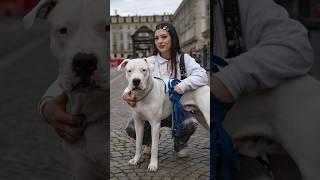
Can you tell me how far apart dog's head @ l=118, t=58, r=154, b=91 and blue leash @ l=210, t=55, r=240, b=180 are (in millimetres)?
224

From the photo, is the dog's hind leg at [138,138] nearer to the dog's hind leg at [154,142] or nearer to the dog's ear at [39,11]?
the dog's hind leg at [154,142]

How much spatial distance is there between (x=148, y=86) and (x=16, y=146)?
0.52 meters

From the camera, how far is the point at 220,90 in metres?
1.50

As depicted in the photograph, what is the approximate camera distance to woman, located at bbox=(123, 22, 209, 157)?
1.44 metres

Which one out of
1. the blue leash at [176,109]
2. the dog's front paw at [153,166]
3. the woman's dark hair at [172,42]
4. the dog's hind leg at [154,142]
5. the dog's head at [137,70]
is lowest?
the dog's front paw at [153,166]

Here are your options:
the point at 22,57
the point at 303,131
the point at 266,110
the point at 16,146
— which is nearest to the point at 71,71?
the point at 22,57

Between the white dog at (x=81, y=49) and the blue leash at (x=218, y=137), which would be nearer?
the white dog at (x=81, y=49)

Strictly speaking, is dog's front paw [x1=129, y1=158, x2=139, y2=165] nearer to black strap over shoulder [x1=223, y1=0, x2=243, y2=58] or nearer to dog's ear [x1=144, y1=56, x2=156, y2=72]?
dog's ear [x1=144, y1=56, x2=156, y2=72]

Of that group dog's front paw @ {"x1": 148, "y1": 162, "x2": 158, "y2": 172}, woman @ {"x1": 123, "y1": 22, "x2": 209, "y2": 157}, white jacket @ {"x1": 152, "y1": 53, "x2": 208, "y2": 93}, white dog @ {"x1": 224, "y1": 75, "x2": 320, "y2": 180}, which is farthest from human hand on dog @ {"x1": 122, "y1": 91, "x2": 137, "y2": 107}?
white dog @ {"x1": 224, "y1": 75, "x2": 320, "y2": 180}

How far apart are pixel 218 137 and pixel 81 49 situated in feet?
1.82

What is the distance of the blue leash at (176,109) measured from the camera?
146 cm

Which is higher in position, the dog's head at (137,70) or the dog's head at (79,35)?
the dog's head at (79,35)

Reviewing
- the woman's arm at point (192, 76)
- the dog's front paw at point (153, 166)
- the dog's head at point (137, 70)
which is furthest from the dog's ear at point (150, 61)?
the dog's front paw at point (153, 166)

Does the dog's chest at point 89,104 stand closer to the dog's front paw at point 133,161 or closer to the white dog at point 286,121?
the dog's front paw at point 133,161
